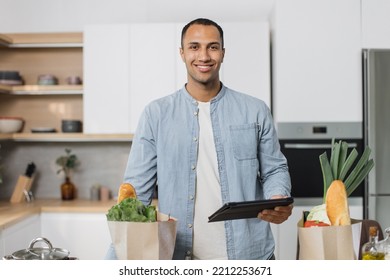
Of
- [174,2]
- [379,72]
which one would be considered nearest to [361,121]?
[379,72]

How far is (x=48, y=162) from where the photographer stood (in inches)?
98.6

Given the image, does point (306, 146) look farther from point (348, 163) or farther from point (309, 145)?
point (348, 163)

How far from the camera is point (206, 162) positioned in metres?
1.01

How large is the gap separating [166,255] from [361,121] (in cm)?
150

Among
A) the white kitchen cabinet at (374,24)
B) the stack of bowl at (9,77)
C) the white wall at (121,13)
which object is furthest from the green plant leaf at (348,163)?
the stack of bowl at (9,77)

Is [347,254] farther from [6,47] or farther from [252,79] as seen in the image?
[6,47]

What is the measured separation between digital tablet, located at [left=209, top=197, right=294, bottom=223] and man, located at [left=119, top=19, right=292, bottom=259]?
21 centimetres

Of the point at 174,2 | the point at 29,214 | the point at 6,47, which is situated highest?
the point at 174,2

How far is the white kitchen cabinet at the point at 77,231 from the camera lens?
7.03 feet

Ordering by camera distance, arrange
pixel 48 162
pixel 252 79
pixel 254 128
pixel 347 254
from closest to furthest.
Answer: pixel 347 254
pixel 254 128
pixel 252 79
pixel 48 162

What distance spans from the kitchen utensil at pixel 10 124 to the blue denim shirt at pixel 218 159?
1464 millimetres

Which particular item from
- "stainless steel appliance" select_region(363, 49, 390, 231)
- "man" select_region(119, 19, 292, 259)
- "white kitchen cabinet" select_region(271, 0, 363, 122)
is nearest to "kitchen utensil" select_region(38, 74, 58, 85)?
"white kitchen cabinet" select_region(271, 0, 363, 122)

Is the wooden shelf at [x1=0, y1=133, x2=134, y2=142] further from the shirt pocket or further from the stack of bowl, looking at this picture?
the shirt pocket

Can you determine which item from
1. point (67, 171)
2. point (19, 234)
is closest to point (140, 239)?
point (19, 234)
